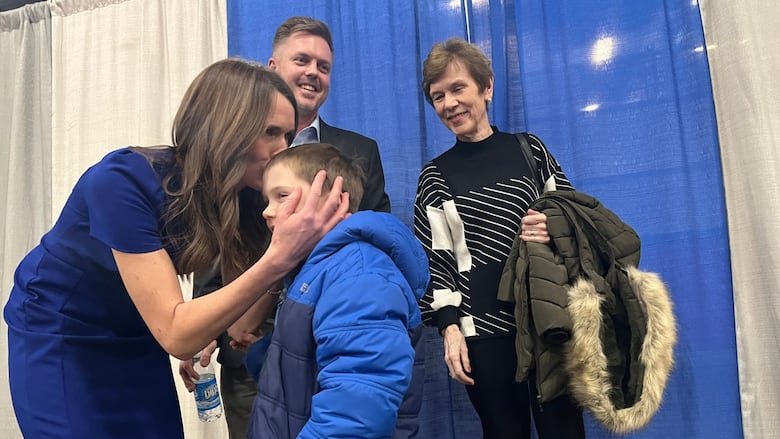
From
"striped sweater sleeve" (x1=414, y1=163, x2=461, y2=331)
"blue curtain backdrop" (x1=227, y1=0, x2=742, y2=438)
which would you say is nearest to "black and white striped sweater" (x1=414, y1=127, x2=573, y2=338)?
"striped sweater sleeve" (x1=414, y1=163, x2=461, y2=331)

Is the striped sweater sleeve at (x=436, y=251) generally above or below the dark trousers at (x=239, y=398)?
above

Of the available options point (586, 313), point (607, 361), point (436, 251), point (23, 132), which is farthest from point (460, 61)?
point (23, 132)

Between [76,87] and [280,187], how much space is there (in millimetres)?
2278

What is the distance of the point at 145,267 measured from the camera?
3.33 ft

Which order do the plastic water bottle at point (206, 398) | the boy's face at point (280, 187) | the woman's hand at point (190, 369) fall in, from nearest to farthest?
the boy's face at point (280, 187)
the plastic water bottle at point (206, 398)
the woman's hand at point (190, 369)

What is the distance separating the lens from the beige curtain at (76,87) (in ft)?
9.16

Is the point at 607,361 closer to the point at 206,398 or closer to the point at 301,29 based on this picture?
the point at 206,398

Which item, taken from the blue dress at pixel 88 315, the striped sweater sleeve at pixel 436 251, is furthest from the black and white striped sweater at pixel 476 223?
the blue dress at pixel 88 315

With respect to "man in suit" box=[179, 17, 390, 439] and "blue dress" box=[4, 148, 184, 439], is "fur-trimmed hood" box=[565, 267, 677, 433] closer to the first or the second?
"man in suit" box=[179, 17, 390, 439]

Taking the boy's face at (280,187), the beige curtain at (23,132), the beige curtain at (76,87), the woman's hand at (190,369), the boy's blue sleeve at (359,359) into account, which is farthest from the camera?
the beige curtain at (23,132)

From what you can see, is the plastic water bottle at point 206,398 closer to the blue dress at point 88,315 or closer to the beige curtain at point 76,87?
the blue dress at point 88,315

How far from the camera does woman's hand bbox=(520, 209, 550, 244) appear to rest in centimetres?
164

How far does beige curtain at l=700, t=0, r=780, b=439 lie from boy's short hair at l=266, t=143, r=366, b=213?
4.89 feet

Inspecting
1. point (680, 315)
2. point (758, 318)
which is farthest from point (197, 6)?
point (758, 318)
